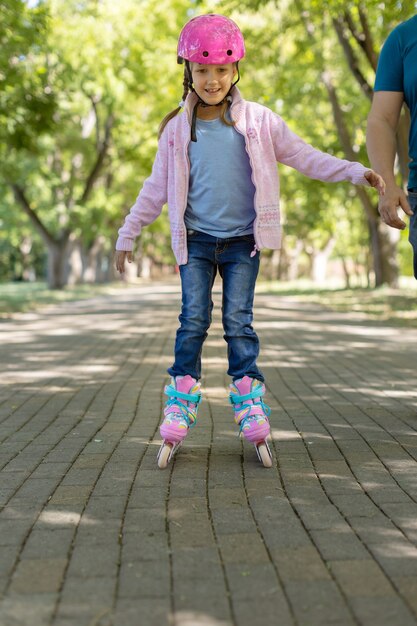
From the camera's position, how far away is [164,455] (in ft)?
15.3

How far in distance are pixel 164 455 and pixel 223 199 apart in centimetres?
129

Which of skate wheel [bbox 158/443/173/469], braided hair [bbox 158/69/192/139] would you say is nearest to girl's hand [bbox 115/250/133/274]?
braided hair [bbox 158/69/192/139]

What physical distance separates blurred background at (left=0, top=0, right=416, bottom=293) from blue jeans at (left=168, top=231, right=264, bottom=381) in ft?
34.9

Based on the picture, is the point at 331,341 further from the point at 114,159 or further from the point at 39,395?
the point at 114,159

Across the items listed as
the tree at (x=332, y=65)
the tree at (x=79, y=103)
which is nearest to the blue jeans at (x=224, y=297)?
the tree at (x=332, y=65)

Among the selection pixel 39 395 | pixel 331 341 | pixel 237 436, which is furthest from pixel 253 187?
pixel 331 341

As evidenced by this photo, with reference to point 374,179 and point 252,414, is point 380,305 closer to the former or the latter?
point 252,414

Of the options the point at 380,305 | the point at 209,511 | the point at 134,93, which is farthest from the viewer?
the point at 134,93

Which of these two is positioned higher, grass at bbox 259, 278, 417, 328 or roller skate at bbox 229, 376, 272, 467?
roller skate at bbox 229, 376, 272, 467

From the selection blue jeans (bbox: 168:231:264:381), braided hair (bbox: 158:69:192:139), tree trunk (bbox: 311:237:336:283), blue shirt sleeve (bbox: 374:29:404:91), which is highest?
blue shirt sleeve (bbox: 374:29:404:91)

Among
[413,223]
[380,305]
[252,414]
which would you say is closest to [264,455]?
[252,414]

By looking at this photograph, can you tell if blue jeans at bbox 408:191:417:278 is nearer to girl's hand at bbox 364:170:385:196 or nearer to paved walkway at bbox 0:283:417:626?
girl's hand at bbox 364:170:385:196

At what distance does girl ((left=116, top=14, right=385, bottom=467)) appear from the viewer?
466cm

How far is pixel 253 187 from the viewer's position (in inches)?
189
